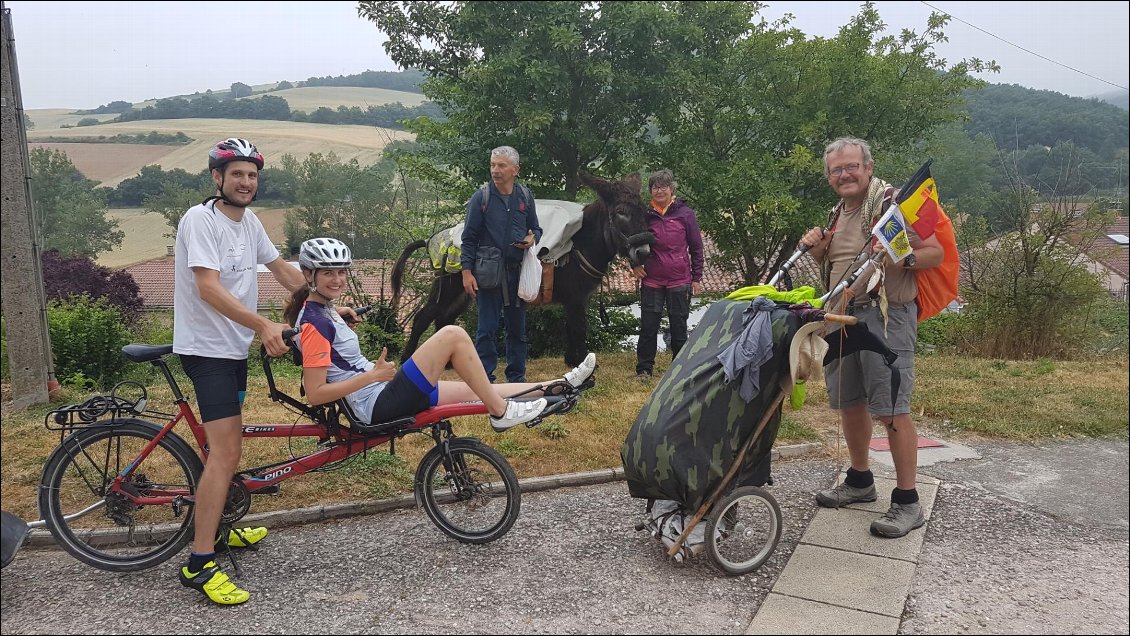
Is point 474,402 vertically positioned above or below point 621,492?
above

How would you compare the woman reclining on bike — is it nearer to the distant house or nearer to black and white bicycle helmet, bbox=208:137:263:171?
black and white bicycle helmet, bbox=208:137:263:171

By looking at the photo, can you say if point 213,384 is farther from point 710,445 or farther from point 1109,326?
point 1109,326

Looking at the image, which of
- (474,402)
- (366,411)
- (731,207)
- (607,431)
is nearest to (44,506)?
(366,411)

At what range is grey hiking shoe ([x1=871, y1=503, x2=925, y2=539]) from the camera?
384cm

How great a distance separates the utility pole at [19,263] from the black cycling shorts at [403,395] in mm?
4322

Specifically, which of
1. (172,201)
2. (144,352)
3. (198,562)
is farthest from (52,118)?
(198,562)

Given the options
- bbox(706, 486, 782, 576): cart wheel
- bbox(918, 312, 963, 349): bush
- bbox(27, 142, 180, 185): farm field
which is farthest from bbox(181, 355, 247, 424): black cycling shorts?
bbox(27, 142, 180, 185): farm field

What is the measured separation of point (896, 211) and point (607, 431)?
2.70 meters

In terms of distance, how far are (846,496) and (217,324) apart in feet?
11.2

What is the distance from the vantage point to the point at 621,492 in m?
4.57

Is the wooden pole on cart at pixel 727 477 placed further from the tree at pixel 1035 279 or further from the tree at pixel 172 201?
the tree at pixel 172 201

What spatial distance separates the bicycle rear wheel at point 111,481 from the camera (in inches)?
136

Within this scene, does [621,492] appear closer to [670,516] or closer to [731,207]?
[670,516]

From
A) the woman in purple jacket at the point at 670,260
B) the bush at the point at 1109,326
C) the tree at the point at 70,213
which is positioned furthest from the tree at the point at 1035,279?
the tree at the point at 70,213
